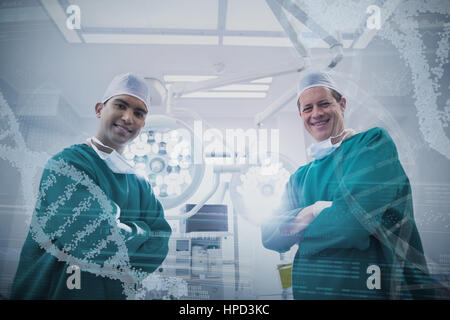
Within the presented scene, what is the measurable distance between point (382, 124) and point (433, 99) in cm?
20

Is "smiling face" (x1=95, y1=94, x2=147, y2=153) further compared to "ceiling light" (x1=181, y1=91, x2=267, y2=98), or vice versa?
"ceiling light" (x1=181, y1=91, x2=267, y2=98)

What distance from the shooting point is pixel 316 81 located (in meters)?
0.95

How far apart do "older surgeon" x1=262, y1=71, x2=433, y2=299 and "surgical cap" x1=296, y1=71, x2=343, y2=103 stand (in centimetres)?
23

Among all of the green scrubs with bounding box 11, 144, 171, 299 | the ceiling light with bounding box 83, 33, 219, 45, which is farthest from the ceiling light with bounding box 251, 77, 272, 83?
the green scrubs with bounding box 11, 144, 171, 299

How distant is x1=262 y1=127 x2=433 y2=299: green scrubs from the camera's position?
2.38ft

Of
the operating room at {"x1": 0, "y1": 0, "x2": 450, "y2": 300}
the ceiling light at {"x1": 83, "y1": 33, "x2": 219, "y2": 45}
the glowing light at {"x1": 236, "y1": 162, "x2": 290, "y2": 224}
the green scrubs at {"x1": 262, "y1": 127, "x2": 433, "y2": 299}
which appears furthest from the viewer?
the ceiling light at {"x1": 83, "y1": 33, "x2": 219, "y2": 45}

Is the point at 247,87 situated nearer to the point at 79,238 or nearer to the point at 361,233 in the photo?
the point at 361,233

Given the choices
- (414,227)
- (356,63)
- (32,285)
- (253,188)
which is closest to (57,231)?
(32,285)

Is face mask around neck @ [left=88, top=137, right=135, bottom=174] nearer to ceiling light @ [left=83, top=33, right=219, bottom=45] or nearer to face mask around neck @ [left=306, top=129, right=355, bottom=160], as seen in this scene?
ceiling light @ [left=83, top=33, right=219, bottom=45]

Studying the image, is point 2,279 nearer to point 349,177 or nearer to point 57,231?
point 57,231

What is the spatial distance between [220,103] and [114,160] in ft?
1.67

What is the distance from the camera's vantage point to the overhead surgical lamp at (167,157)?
3.34 ft

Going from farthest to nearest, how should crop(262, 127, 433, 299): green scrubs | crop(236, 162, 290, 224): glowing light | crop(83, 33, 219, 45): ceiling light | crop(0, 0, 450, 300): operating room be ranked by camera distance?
crop(83, 33, 219, 45): ceiling light → crop(236, 162, 290, 224): glowing light → crop(0, 0, 450, 300): operating room → crop(262, 127, 433, 299): green scrubs

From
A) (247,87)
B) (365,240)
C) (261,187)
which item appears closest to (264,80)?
(247,87)
